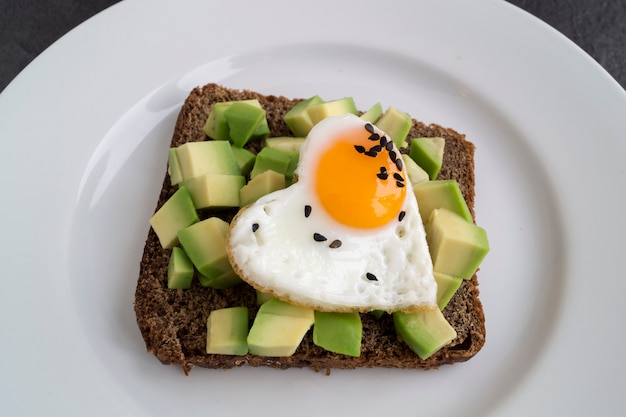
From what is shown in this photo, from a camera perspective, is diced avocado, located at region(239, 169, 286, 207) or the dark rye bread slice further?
diced avocado, located at region(239, 169, 286, 207)

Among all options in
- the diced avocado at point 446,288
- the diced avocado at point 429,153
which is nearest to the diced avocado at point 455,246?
the diced avocado at point 446,288

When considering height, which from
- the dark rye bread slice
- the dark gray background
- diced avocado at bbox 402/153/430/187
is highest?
the dark gray background

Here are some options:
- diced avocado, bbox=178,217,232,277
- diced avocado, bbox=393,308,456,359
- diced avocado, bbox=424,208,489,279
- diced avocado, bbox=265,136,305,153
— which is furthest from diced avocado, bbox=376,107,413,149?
diced avocado, bbox=178,217,232,277

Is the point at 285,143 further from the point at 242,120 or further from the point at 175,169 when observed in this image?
the point at 175,169

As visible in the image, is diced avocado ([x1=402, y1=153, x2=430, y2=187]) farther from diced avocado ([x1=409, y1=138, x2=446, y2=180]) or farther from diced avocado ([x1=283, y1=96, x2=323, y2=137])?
diced avocado ([x1=283, y1=96, x2=323, y2=137])

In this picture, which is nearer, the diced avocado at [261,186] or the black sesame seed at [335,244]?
the black sesame seed at [335,244]

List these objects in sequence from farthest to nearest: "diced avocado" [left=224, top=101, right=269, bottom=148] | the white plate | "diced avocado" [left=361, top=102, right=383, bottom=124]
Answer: "diced avocado" [left=361, top=102, right=383, bottom=124], "diced avocado" [left=224, top=101, right=269, bottom=148], the white plate

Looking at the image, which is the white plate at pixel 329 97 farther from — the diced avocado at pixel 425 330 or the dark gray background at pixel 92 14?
the dark gray background at pixel 92 14

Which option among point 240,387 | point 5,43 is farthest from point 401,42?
point 5,43
